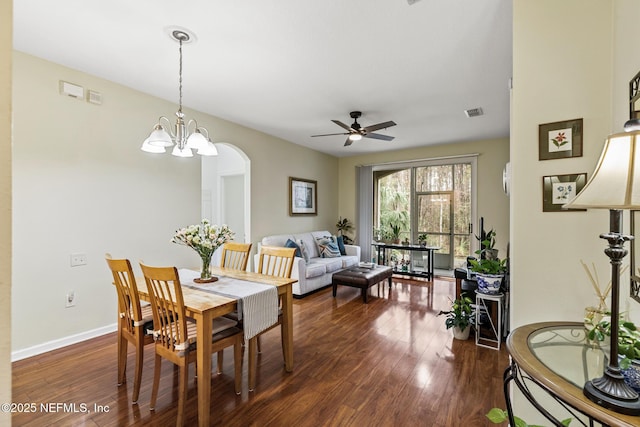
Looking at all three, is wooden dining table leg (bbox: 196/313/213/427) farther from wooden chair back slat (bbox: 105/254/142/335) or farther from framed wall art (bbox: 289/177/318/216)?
framed wall art (bbox: 289/177/318/216)

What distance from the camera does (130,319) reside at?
2049mm

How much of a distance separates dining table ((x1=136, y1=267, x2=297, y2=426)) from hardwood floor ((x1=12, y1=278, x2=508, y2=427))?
20 cm

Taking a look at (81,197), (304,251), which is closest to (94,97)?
(81,197)

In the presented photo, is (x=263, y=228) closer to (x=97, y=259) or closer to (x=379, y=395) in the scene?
(x=97, y=259)

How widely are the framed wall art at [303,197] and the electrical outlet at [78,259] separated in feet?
10.8

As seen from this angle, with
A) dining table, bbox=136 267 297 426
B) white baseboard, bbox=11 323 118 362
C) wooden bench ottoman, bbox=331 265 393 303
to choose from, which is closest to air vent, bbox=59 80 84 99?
dining table, bbox=136 267 297 426

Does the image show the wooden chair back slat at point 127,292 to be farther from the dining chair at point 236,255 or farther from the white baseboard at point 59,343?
the white baseboard at point 59,343

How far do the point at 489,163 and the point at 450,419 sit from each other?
4.82 metres

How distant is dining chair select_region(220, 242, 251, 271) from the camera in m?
2.95

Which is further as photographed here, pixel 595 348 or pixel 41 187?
pixel 41 187

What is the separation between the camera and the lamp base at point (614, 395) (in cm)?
79

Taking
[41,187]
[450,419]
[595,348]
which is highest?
[41,187]

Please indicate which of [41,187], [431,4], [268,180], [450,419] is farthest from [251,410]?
[268,180]

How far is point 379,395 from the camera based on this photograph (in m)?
2.09
